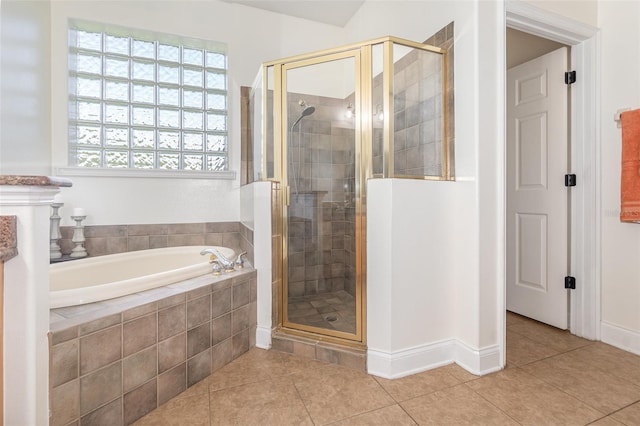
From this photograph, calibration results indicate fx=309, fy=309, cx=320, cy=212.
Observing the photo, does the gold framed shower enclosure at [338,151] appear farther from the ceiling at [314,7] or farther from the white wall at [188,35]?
the ceiling at [314,7]

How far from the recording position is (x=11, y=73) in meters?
1.80

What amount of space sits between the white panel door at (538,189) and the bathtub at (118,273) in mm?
2268

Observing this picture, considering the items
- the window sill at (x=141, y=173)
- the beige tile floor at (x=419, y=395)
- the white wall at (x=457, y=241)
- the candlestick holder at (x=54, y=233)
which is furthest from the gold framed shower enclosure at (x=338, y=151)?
the candlestick holder at (x=54, y=233)

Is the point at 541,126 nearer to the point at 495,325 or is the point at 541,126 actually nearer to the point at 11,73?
the point at 495,325

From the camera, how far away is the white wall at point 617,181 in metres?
1.83

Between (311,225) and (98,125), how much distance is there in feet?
6.39

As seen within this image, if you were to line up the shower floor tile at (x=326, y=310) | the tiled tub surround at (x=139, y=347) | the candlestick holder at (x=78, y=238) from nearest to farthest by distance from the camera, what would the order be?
the tiled tub surround at (x=139, y=347) → the shower floor tile at (x=326, y=310) → the candlestick holder at (x=78, y=238)

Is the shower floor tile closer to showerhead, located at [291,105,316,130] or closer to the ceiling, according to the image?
showerhead, located at [291,105,316,130]

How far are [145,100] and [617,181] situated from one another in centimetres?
347

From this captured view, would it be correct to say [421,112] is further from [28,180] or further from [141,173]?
[141,173]

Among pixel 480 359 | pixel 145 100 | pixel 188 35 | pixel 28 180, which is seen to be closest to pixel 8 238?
pixel 28 180

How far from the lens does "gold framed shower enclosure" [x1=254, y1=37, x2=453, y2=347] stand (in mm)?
1705

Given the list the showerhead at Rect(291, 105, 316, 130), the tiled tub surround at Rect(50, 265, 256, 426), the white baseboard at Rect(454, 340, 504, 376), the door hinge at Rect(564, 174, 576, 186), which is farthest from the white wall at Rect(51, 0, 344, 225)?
the door hinge at Rect(564, 174, 576, 186)

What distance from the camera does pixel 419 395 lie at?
4.78 ft
